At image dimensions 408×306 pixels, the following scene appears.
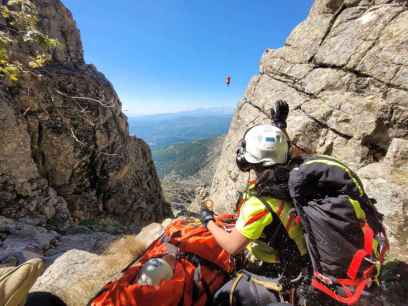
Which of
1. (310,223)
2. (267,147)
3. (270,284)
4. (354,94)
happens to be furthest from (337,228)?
(354,94)

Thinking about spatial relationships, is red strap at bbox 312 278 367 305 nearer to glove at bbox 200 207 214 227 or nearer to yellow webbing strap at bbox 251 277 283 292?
yellow webbing strap at bbox 251 277 283 292

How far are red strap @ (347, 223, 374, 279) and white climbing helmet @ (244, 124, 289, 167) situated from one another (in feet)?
4.39

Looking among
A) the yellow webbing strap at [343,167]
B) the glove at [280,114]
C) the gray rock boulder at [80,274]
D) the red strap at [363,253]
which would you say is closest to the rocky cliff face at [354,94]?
the glove at [280,114]

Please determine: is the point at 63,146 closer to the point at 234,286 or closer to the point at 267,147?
the point at 234,286

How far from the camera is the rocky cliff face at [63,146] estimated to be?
38.8 ft

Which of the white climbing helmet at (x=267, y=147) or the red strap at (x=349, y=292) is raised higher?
the white climbing helmet at (x=267, y=147)

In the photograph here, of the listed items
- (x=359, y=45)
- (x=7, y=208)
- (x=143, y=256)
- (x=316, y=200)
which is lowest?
(x=7, y=208)

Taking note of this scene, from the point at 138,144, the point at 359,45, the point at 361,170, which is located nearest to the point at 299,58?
the point at 359,45

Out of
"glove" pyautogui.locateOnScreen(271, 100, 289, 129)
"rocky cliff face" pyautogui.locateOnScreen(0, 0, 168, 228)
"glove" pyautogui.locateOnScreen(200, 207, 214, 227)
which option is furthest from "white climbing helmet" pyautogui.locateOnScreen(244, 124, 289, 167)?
"rocky cliff face" pyautogui.locateOnScreen(0, 0, 168, 228)

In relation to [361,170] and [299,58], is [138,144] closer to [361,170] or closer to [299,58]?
[299,58]

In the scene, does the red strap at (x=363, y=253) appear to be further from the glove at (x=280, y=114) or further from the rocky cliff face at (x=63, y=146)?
the rocky cliff face at (x=63, y=146)

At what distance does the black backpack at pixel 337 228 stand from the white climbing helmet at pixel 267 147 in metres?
0.34

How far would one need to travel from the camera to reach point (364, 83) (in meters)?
8.38

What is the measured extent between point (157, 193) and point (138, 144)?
7.25m
